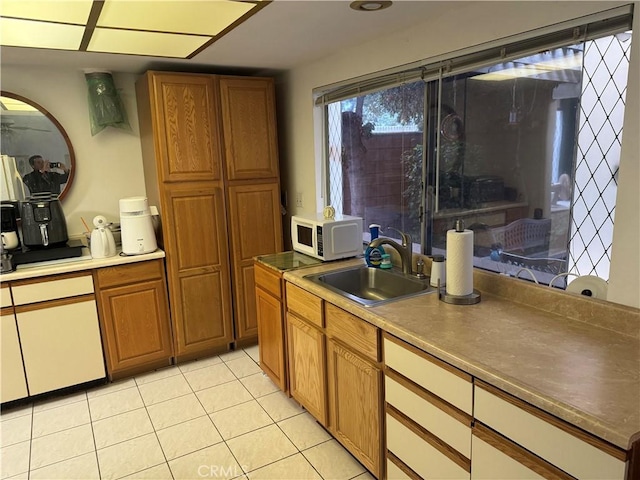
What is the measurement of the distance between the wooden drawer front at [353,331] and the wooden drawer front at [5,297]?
196 centimetres

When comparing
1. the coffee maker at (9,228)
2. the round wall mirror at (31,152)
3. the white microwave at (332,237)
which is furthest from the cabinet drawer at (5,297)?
the white microwave at (332,237)

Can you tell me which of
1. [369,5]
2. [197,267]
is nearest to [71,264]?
[197,267]

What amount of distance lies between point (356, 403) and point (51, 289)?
2036 mm

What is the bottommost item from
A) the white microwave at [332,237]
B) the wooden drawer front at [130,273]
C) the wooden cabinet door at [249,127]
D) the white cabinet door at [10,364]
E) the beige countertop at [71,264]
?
the white cabinet door at [10,364]

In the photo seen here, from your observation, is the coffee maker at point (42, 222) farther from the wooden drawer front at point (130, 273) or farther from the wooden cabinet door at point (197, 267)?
the wooden cabinet door at point (197, 267)

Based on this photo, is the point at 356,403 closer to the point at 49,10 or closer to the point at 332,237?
the point at 332,237

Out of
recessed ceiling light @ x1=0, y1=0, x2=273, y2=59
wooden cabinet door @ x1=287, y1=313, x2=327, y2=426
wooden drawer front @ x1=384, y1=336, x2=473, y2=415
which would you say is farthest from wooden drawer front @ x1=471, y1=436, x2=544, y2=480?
recessed ceiling light @ x1=0, y1=0, x2=273, y2=59

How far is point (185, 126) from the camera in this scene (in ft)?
9.93

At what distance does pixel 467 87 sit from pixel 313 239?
1.21m

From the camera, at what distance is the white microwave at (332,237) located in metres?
2.63

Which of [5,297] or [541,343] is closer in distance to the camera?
[541,343]

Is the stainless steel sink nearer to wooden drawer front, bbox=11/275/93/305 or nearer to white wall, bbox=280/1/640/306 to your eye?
white wall, bbox=280/1/640/306

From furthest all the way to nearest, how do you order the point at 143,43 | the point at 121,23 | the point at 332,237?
1. the point at 332,237
2. the point at 143,43
3. the point at 121,23

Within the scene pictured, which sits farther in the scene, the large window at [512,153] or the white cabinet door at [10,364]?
the white cabinet door at [10,364]
